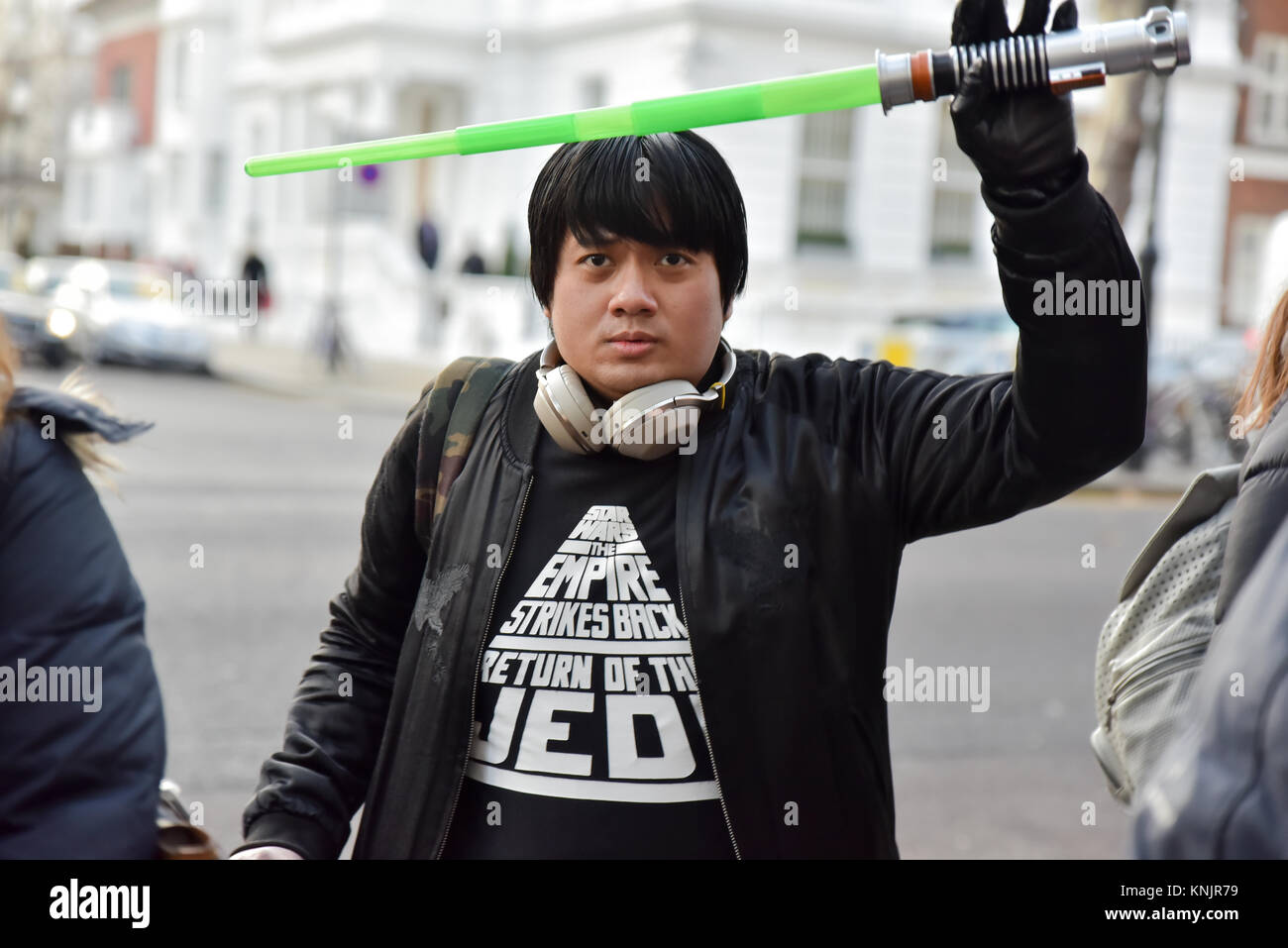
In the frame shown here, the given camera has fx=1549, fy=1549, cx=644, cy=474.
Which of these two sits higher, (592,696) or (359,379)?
(359,379)

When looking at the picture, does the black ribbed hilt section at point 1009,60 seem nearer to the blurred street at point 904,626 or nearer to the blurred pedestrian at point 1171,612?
the blurred pedestrian at point 1171,612

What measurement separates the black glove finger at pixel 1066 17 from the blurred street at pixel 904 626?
42.6 inches

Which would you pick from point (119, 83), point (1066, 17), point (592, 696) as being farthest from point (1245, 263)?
point (119, 83)

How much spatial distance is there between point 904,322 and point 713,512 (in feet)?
56.8

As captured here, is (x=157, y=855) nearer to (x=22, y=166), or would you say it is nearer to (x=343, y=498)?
(x=343, y=498)

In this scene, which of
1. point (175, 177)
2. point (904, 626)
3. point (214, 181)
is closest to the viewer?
point (904, 626)

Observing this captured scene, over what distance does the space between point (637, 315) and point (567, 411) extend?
0.16 metres

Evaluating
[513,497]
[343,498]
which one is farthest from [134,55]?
[513,497]

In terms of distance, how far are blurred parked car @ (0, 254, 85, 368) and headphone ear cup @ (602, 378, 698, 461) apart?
725 inches

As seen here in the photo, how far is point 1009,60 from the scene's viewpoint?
5.29ft

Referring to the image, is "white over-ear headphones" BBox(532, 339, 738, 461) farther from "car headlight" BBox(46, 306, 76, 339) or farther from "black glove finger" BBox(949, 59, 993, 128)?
"car headlight" BBox(46, 306, 76, 339)

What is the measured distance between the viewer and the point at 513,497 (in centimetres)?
210

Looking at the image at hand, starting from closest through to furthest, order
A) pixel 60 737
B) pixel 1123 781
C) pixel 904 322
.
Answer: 1. pixel 60 737
2. pixel 1123 781
3. pixel 904 322

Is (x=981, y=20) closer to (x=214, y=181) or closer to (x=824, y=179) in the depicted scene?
(x=824, y=179)
